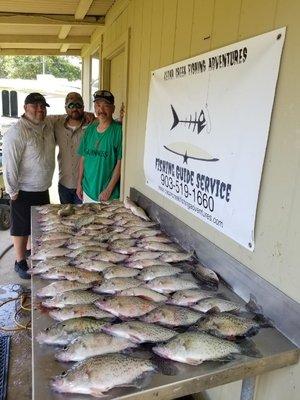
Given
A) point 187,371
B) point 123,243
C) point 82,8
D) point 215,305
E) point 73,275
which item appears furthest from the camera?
point 82,8

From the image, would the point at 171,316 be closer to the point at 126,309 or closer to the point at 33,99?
the point at 126,309

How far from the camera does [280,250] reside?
62.2 inches

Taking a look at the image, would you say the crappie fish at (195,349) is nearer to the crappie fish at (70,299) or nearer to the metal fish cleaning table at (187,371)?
the metal fish cleaning table at (187,371)

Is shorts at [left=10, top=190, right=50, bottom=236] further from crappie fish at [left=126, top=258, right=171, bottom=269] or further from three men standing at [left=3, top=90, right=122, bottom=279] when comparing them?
crappie fish at [left=126, top=258, right=171, bottom=269]

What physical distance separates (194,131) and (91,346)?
146 cm

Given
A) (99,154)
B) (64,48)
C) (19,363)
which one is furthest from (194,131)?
(64,48)

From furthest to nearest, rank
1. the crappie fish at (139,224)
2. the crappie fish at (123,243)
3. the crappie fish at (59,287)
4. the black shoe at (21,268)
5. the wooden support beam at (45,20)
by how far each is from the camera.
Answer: the wooden support beam at (45,20), the black shoe at (21,268), the crappie fish at (139,224), the crappie fish at (123,243), the crappie fish at (59,287)

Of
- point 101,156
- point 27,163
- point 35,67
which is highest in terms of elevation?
point 35,67

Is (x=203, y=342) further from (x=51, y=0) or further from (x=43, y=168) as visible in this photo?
(x=51, y=0)

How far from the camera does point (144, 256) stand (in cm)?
220

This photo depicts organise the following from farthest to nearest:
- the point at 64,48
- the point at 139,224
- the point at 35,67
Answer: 1. the point at 35,67
2. the point at 64,48
3. the point at 139,224

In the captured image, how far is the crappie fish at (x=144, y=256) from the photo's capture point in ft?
7.12

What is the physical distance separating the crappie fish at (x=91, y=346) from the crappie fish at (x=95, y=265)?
0.66m

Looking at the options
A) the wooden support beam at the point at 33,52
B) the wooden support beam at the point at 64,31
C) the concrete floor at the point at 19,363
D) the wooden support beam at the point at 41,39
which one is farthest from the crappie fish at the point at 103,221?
the wooden support beam at the point at 33,52
